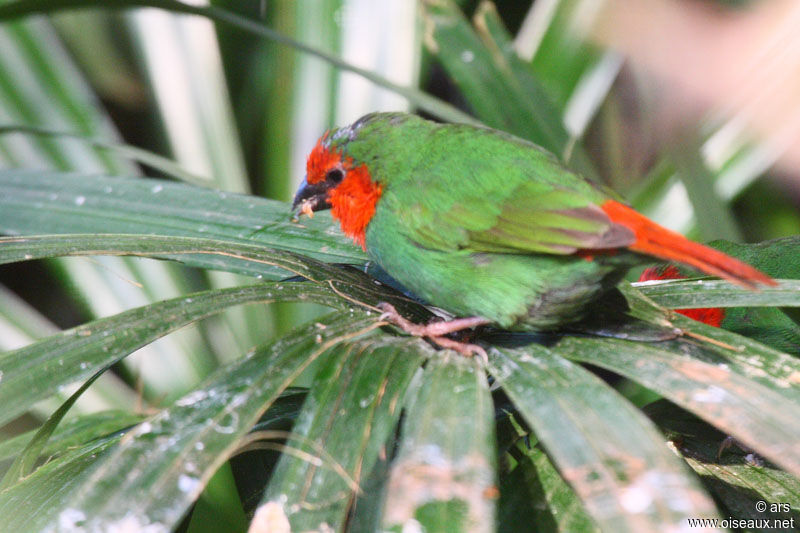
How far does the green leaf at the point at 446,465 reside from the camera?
32.3 inches

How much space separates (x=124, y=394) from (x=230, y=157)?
90cm

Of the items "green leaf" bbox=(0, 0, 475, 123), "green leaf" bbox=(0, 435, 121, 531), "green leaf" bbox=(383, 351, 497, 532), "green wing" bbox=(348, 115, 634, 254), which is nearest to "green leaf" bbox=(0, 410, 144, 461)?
"green leaf" bbox=(0, 435, 121, 531)

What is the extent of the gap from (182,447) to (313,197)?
949 millimetres

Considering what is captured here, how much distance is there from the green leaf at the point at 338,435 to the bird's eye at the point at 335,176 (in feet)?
2.19

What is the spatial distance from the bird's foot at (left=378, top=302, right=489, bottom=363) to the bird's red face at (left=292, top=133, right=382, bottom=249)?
0.32 meters

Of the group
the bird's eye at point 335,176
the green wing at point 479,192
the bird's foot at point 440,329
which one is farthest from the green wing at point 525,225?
the bird's eye at point 335,176

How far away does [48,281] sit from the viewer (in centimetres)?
345

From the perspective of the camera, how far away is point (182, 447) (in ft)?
2.94

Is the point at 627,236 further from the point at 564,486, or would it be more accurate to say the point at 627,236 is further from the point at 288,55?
the point at 288,55

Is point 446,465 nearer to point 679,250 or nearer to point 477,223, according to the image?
point 679,250

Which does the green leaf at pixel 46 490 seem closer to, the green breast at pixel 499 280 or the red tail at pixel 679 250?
the green breast at pixel 499 280

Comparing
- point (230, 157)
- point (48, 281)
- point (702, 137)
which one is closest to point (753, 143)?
point (702, 137)

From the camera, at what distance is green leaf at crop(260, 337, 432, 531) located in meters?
0.91

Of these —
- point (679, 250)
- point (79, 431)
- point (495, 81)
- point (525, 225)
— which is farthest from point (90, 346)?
point (495, 81)
